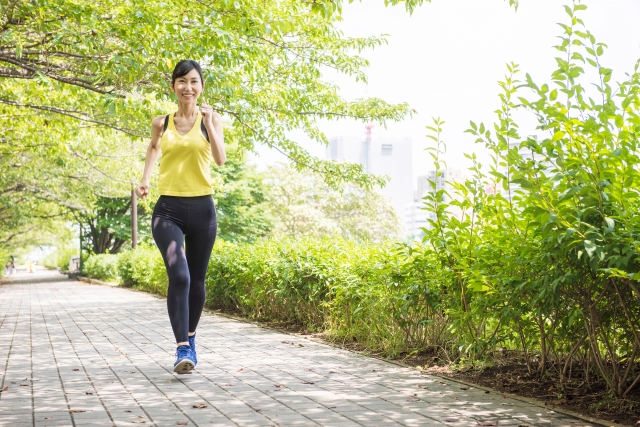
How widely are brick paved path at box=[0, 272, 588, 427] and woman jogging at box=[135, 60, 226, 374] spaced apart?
1.94 feet

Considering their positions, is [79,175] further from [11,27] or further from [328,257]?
[328,257]

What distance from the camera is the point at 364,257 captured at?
7527mm

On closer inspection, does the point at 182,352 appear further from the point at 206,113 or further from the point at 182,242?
the point at 206,113

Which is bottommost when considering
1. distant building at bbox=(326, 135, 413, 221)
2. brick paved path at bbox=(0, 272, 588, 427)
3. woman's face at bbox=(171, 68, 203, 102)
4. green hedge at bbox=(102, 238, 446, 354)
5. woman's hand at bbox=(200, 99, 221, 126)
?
brick paved path at bbox=(0, 272, 588, 427)

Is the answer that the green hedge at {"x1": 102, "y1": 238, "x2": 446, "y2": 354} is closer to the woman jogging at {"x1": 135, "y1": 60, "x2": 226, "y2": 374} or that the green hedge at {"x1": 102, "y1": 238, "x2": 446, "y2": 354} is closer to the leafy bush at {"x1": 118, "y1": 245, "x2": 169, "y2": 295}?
the woman jogging at {"x1": 135, "y1": 60, "x2": 226, "y2": 374}

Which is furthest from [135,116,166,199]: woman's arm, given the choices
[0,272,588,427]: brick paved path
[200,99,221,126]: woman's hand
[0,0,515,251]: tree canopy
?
[0,0,515,251]: tree canopy

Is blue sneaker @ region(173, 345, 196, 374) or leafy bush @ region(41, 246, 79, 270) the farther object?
leafy bush @ region(41, 246, 79, 270)

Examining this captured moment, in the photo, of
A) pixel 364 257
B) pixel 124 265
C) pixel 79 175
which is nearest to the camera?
pixel 364 257

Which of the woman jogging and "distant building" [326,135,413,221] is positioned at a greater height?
"distant building" [326,135,413,221]

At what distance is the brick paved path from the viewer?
4027 millimetres

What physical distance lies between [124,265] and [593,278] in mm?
22599

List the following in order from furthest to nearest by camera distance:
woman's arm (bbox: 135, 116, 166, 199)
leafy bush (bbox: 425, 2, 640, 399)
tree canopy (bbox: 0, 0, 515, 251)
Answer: tree canopy (bbox: 0, 0, 515, 251), woman's arm (bbox: 135, 116, 166, 199), leafy bush (bbox: 425, 2, 640, 399)

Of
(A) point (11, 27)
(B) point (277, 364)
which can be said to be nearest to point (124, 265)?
(A) point (11, 27)

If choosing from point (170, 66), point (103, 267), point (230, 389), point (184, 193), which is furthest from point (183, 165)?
point (103, 267)
